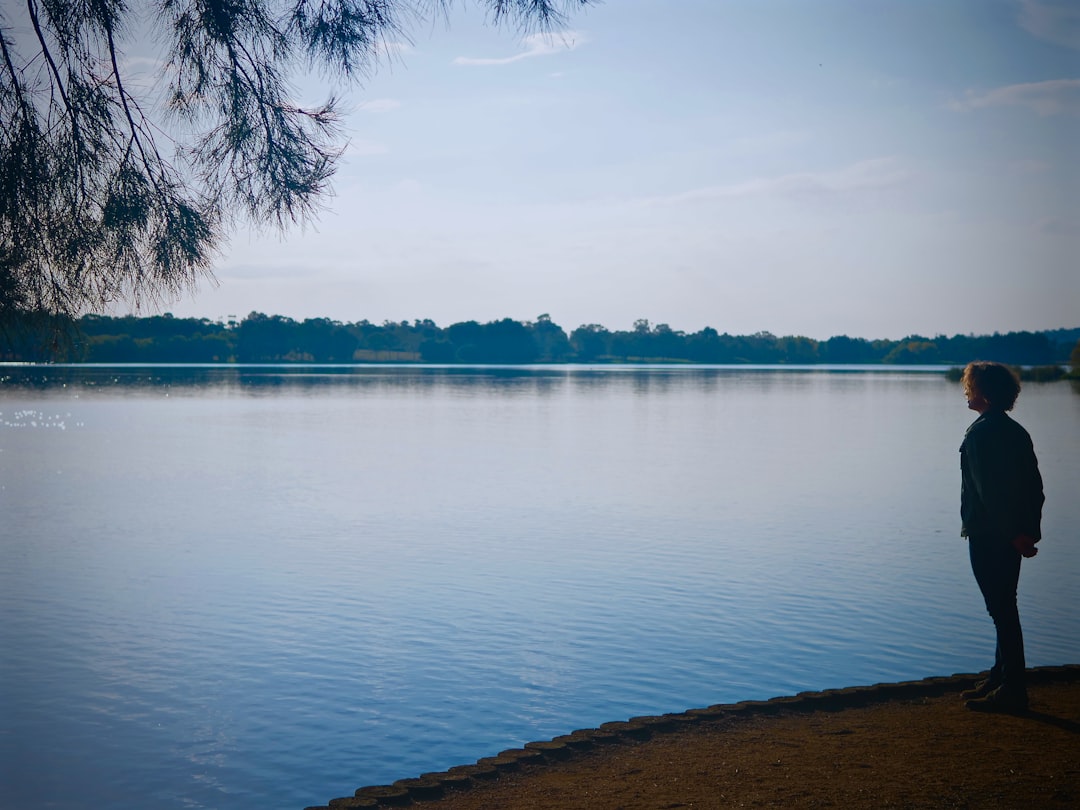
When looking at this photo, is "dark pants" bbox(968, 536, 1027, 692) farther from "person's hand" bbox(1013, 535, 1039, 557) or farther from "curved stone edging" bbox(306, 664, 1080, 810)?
"curved stone edging" bbox(306, 664, 1080, 810)

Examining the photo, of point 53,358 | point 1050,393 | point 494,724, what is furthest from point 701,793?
point 1050,393

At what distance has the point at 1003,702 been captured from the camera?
20.4ft

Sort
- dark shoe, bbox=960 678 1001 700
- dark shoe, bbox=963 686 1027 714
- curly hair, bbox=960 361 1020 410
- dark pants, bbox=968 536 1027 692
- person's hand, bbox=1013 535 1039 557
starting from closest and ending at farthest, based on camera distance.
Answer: person's hand, bbox=1013 535 1039 557 → dark pants, bbox=968 536 1027 692 → curly hair, bbox=960 361 1020 410 → dark shoe, bbox=963 686 1027 714 → dark shoe, bbox=960 678 1001 700

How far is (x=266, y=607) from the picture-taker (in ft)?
34.9

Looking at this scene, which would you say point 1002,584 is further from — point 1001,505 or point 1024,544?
point 1001,505

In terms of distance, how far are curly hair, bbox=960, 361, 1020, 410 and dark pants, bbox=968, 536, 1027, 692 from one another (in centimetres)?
87

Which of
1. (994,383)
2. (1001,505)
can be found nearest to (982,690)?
(1001,505)

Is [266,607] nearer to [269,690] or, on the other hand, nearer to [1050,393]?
[269,690]

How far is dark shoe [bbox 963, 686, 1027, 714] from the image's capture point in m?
6.19

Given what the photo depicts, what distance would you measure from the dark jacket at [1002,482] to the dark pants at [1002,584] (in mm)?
103

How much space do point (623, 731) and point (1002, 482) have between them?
2.87m

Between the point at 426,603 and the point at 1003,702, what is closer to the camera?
the point at 1003,702

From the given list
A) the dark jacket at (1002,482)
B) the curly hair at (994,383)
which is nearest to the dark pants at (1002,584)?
the dark jacket at (1002,482)

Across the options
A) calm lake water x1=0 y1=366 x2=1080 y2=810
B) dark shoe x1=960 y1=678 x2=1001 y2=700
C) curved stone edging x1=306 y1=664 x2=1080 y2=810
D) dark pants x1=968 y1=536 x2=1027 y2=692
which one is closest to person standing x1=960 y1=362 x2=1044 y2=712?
dark pants x1=968 y1=536 x2=1027 y2=692
